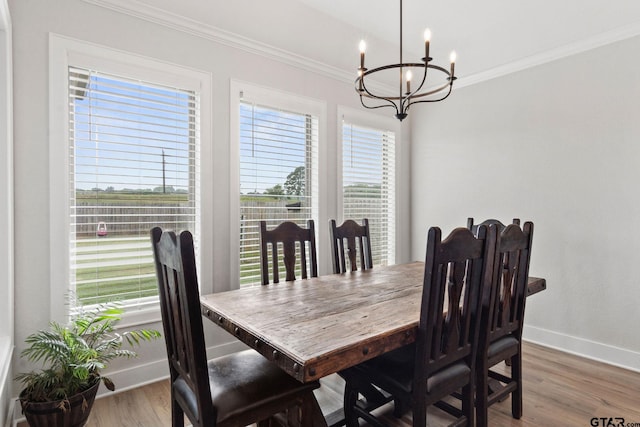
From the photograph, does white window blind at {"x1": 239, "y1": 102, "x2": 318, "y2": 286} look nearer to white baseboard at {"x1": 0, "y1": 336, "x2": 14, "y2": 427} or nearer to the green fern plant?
the green fern plant

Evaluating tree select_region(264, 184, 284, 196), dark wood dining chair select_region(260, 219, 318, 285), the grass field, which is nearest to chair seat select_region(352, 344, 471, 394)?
dark wood dining chair select_region(260, 219, 318, 285)

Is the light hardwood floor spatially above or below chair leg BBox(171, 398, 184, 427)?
below

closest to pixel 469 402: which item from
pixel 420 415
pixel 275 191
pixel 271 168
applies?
pixel 420 415

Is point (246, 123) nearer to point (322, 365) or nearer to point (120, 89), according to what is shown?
point (120, 89)

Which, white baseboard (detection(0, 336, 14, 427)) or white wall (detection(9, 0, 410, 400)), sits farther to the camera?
white wall (detection(9, 0, 410, 400))

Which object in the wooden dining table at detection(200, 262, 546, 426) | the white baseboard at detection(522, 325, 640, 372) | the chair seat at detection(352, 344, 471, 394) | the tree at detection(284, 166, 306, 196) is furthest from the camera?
the tree at detection(284, 166, 306, 196)

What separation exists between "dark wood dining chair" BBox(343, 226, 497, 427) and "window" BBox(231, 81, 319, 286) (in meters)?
1.58

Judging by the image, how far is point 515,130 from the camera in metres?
3.48

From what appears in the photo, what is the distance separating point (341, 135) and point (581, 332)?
2796 millimetres

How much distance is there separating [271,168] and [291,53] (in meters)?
1.05

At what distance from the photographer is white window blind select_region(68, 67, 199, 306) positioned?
231cm

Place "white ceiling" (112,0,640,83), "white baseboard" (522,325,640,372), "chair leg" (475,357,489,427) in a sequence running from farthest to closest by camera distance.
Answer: "white baseboard" (522,325,640,372) → "white ceiling" (112,0,640,83) → "chair leg" (475,357,489,427)

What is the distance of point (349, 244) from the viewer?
112 inches

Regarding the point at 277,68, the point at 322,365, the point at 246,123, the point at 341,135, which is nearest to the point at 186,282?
the point at 322,365
